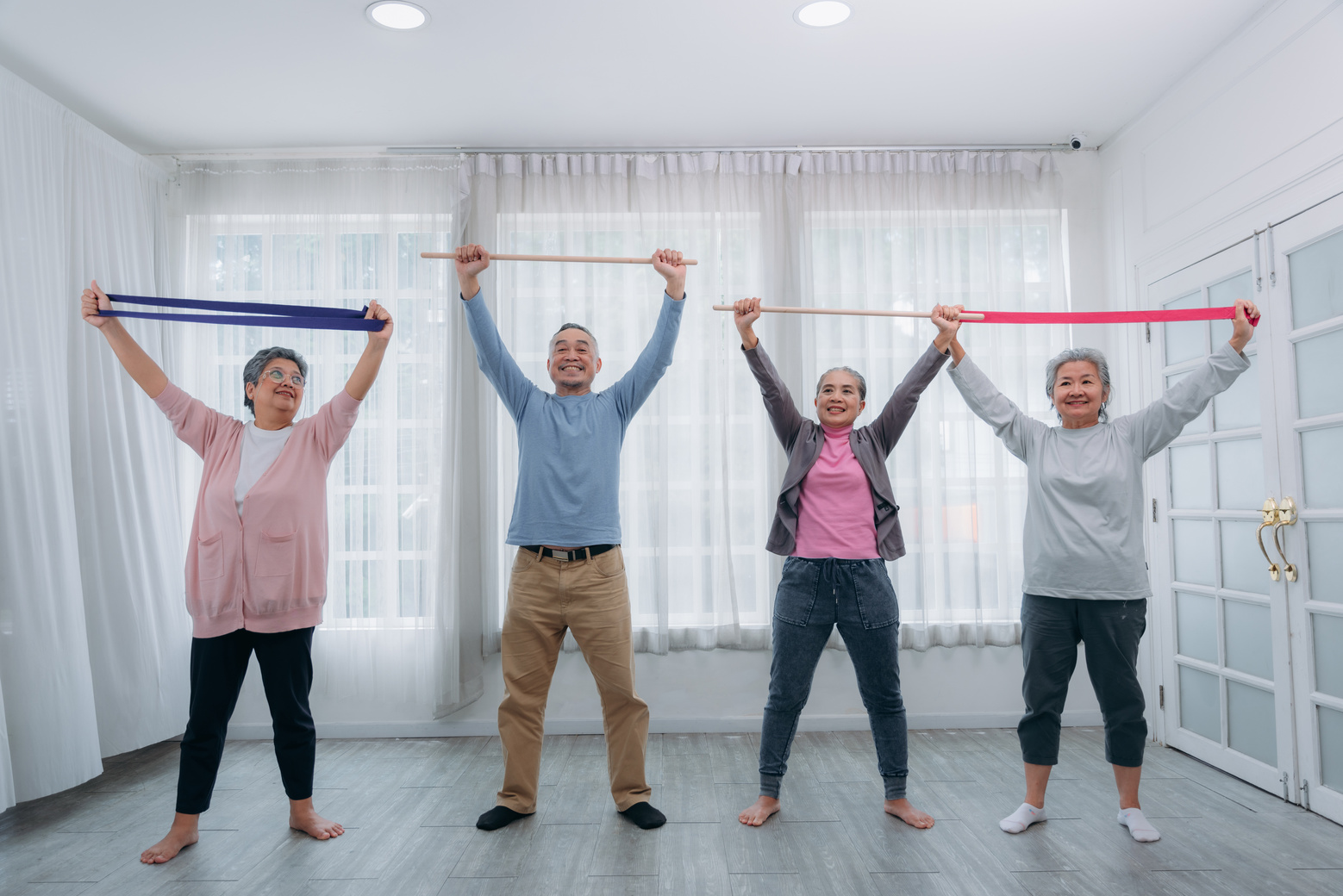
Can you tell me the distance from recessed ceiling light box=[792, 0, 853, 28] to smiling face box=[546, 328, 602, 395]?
53.8 inches

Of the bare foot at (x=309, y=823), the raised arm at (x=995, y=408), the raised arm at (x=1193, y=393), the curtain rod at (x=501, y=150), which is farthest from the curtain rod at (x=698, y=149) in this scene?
the bare foot at (x=309, y=823)

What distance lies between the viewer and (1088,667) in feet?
8.45

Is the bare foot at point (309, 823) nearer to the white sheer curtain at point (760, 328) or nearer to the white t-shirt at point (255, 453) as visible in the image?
the white t-shirt at point (255, 453)

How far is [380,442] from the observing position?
12.4ft

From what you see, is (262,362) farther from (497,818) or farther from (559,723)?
(559,723)

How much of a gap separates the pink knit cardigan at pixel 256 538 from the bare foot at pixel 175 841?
58 cm

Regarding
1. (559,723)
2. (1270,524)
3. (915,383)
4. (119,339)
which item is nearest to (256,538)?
(119,339)

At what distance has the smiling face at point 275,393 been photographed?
2.64 meters

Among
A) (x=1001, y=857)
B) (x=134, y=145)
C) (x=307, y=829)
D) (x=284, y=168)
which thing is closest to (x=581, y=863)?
(x=307, y=829)

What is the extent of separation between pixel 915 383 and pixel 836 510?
A: 1.70ft

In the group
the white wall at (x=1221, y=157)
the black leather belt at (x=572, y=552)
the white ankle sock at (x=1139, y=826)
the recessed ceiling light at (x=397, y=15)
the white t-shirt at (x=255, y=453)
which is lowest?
the white ankle sock at (x=1139, y=826)

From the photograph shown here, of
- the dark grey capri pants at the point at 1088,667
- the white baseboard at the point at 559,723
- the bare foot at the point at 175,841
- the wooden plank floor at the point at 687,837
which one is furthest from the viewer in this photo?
the white baseboard at the point at 559,723

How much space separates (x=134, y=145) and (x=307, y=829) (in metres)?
3.30

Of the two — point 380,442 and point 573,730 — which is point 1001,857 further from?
point 380,442
